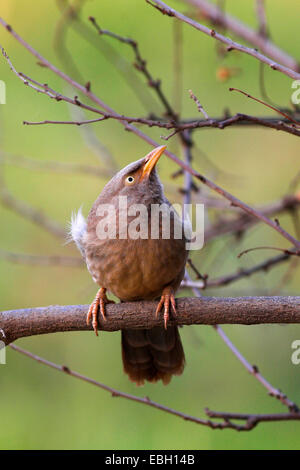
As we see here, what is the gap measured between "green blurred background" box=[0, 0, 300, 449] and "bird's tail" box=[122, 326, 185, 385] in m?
0.80

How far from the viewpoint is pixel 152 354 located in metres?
3.43

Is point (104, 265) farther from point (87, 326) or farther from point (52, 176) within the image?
point (52, 176)

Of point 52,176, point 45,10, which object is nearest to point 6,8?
point 45,10

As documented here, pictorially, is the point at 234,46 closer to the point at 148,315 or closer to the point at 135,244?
the point at 135,244

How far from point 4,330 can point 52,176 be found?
268 cm

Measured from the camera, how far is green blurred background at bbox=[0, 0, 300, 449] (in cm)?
441

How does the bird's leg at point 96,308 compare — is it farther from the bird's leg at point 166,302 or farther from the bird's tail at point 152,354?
the bird's tail at point 152,354

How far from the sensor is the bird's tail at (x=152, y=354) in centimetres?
339

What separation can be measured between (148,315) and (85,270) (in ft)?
7.42

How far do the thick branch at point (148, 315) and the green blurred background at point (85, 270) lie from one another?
132cm

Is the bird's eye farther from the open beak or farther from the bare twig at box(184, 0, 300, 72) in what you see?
the bare twig at box(184, 0, 300, 72)

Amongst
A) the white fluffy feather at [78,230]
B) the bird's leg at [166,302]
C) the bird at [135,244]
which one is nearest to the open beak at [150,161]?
the bird at [135,244]

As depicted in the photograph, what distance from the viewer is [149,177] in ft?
10.2
